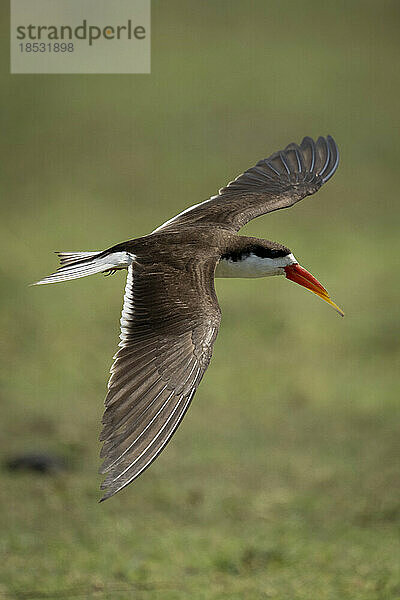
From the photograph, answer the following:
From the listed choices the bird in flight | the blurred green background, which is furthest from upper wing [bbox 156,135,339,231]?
the blurred green background

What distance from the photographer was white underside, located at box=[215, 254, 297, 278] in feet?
17.4

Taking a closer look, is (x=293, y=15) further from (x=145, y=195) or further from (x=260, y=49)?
(x=145, y=195)

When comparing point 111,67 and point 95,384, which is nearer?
point 95,384

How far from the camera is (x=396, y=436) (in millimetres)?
9164

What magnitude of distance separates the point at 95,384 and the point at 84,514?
2.69 metres

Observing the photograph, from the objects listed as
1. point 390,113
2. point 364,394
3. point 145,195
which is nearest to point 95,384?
point 364,394

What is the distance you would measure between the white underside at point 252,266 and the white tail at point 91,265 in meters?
0.59

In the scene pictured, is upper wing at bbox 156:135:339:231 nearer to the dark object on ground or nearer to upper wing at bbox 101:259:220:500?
upper wing at bbox 101:259:220:500

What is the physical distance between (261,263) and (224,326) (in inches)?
231

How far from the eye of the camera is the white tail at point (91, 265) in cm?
Answer: 484

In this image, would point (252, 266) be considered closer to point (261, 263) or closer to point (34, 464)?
point (261, 263)

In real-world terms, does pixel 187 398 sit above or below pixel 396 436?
above

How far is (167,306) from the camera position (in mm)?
4543

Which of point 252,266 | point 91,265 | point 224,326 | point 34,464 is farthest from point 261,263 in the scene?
point 224,326
